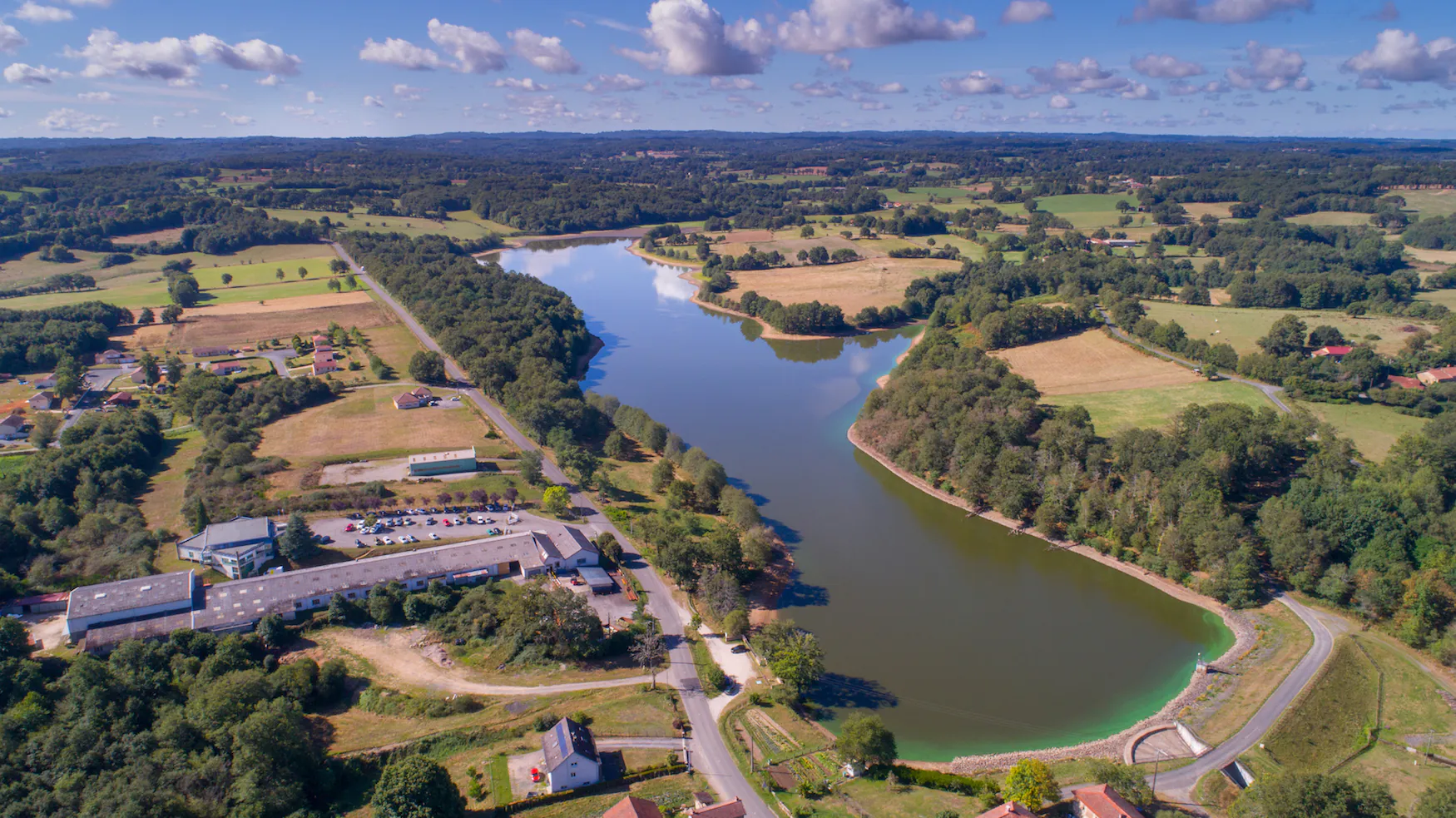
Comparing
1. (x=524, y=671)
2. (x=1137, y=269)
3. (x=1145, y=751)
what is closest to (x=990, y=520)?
Answer: (x=1145, y=751)

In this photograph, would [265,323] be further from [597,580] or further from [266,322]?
[597,580]

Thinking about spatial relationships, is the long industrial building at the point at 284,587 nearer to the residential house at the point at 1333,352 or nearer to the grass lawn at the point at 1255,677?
the grass lawn at the point at 1255,677

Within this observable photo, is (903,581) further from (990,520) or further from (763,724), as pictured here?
(763,724)

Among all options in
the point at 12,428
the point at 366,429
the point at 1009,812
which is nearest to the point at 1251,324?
the point at 1009,812

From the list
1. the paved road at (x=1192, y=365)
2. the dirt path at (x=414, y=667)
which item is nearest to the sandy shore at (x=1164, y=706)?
the dirt path at (x=414, y=667)

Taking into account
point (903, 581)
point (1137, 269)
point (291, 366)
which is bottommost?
point (903, 581)

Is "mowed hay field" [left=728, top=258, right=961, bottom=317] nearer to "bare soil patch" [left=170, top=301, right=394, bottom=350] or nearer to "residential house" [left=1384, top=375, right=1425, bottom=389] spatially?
"bare soil patch" [left=170, top=301, right=394, bottom=350]
